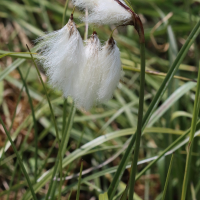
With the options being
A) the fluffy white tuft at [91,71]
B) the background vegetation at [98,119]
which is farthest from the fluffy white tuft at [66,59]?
the background vegetation at [98,119]

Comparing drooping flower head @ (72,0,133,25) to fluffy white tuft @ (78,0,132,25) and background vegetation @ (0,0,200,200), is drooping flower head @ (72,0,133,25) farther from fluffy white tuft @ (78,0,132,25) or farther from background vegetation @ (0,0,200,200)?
background vegetation @ (0,0,200,200)

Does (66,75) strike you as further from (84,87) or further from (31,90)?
(31,90)

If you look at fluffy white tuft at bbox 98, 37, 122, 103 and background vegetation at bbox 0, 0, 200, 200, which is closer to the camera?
fluffy white tuft at bbox 98, 37, 122, 103

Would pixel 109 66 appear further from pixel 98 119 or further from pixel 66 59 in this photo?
pixel 98 119

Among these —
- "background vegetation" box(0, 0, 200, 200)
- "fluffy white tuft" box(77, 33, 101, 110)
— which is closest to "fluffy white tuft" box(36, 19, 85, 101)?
"fluffy white tuft" box(77, 33, 101, 110)

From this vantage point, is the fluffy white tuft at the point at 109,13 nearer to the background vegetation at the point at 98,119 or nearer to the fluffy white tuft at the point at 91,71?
the fluffy white tuft at the point at 91,71

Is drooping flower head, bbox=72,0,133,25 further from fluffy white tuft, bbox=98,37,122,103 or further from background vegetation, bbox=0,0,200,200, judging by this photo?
background vegetation, bbox=0,0,200,200

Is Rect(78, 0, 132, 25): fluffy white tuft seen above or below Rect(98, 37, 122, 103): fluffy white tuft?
above

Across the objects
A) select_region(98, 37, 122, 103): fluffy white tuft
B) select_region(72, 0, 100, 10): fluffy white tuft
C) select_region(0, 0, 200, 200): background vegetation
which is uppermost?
select_region(72, 0, 100, 10): fluffy white tuft
